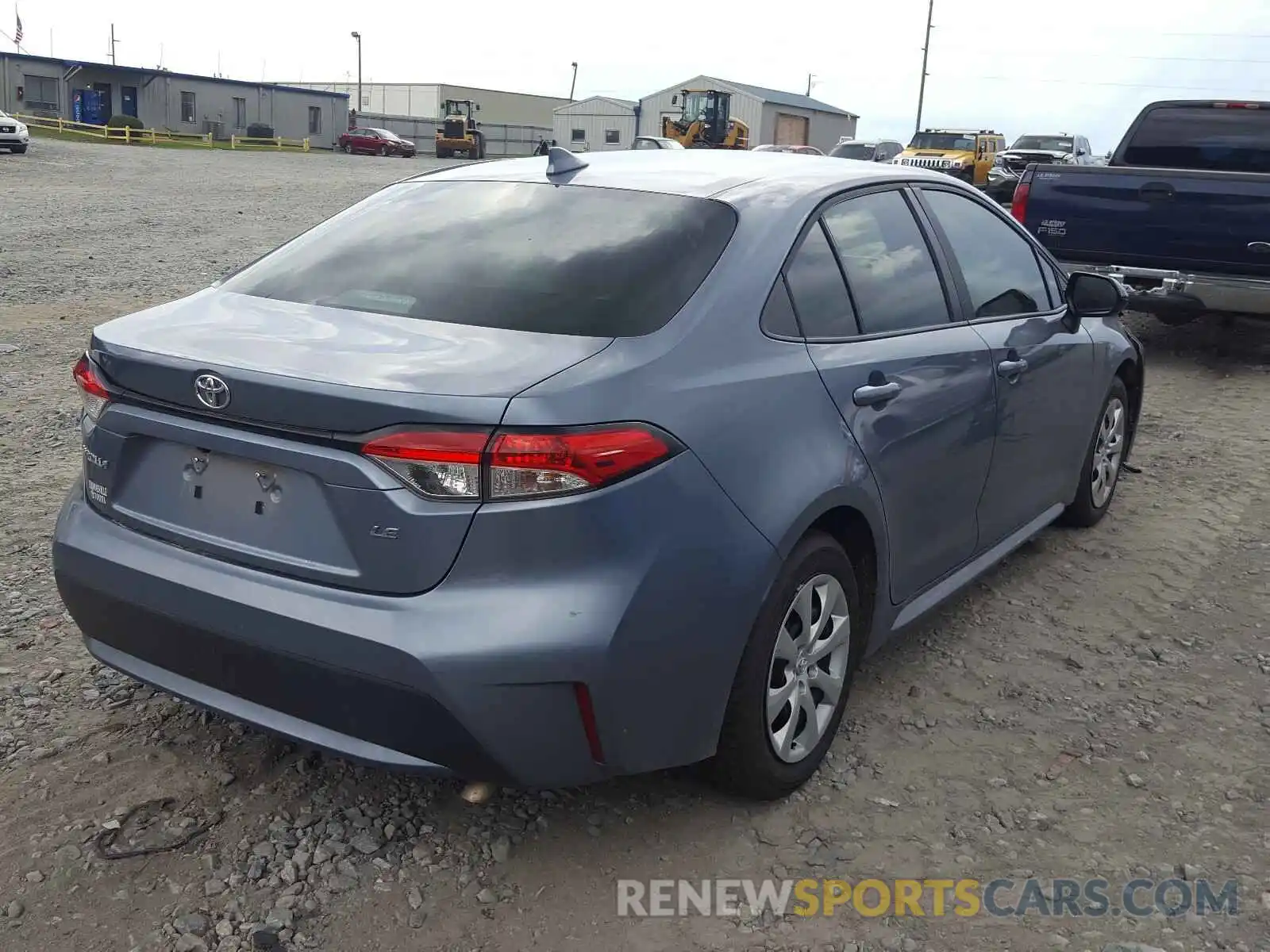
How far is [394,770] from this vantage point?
2559mm

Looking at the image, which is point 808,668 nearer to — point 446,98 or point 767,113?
point 767,113

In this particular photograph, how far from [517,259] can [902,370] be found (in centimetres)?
113

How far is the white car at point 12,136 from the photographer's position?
97.0ft

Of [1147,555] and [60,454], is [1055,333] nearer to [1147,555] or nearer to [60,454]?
[1147,555]

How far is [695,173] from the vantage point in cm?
345

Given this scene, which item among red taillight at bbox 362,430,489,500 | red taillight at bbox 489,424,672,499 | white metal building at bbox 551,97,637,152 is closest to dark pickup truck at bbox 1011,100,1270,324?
red taillight at bbox 489,424,672,499

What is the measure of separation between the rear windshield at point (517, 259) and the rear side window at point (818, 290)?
231mm

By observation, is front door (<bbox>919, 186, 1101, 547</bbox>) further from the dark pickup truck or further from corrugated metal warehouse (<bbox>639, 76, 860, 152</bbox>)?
corrugated metal warehouse (<bbox>639, 76, 860, 152</bbox>)

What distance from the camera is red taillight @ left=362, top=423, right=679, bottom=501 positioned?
2.38 m

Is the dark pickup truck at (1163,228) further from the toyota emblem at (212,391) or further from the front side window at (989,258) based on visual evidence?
the toyota emblem at (212,391)

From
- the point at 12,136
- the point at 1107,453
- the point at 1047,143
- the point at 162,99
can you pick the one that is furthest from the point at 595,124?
the point at 1107,453

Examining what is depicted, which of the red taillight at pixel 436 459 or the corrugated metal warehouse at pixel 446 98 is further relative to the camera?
the corrugated metal warehouse at pixel 446 98

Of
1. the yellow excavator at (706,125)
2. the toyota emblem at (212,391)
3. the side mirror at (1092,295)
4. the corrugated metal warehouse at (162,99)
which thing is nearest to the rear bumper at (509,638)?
the toyota emblem at (212,391)

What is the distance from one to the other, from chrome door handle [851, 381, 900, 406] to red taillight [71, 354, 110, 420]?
1.84 meters
